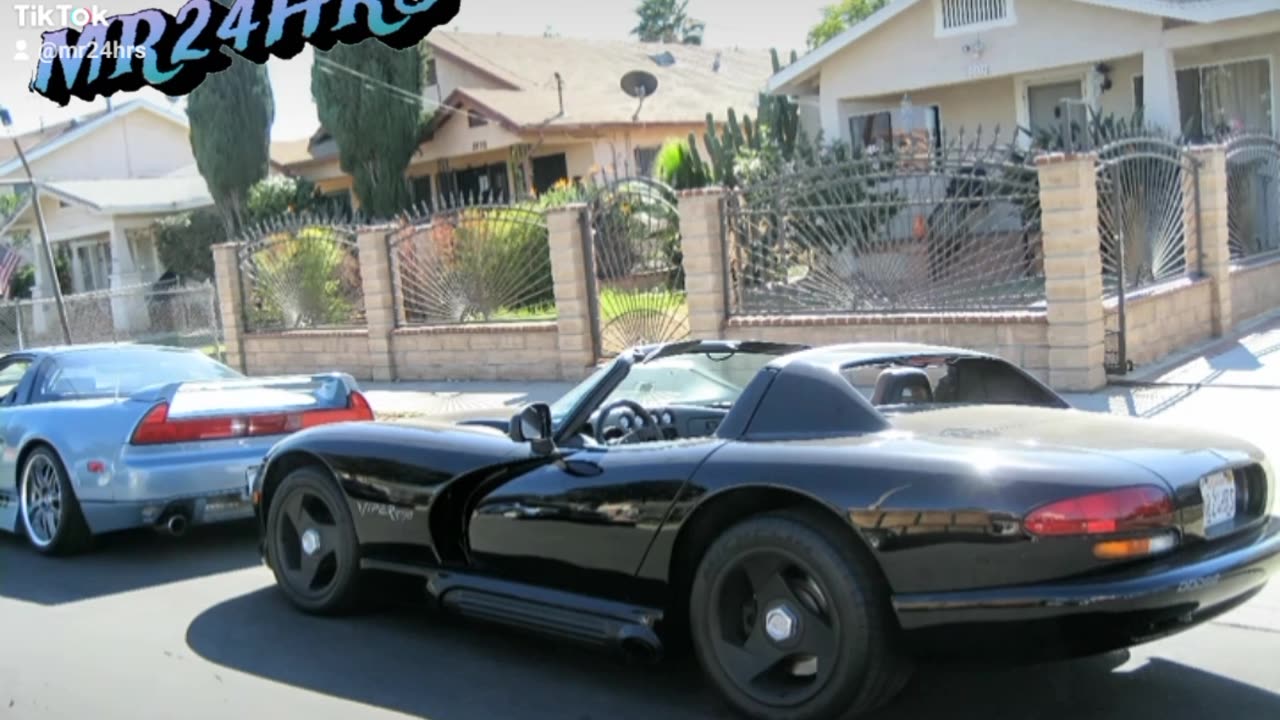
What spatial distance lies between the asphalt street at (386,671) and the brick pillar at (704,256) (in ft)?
21.0

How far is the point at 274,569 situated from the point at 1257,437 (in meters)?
6.26

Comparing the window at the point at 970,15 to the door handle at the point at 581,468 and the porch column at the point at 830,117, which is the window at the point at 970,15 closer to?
the porch column at the point at 830,117

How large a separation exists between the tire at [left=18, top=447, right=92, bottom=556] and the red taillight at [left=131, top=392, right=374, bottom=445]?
1.97ft

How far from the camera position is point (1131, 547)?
157 inches

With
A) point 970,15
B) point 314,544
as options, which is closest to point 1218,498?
point 314,544

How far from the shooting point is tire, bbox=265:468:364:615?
20.1 feet

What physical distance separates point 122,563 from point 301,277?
1046 cm

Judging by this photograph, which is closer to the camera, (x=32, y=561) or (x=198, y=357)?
(x=32, y=561)

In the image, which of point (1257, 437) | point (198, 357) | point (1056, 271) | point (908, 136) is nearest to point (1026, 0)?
point (908, 136)

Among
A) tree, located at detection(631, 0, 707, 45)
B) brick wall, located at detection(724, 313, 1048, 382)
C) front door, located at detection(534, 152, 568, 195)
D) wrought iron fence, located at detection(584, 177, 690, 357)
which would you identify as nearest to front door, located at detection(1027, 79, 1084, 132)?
wrought iron fence, located at detection(584, 177, 690, 357)

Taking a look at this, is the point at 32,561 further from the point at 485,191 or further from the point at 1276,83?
the point at 485,191

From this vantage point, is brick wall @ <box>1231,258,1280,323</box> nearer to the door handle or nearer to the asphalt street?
the asphalt street

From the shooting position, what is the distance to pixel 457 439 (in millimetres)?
5750

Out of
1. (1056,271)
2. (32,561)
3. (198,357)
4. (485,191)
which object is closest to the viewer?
(32,561)
